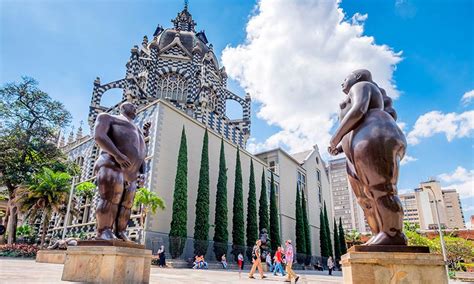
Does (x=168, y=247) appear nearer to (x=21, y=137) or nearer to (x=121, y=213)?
(x=21, y=137)

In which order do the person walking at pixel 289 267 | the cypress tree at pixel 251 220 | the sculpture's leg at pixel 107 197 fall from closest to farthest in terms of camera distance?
the sculpture's leg at pixel 107 197 < the person walking at pixel 289 267 < the cypress tree at pixel 251 220

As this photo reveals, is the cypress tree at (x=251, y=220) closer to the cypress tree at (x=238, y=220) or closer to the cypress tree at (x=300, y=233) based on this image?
the cypress tree at (x=238, y=220)

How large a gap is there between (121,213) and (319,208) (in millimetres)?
38196

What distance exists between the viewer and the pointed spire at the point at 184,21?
42.3 m

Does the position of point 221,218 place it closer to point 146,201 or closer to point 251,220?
point 251,220

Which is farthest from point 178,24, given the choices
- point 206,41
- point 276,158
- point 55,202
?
point 55,202

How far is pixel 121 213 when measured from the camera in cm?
423

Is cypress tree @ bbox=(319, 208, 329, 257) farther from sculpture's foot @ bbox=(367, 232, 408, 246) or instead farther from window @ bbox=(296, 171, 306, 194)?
sculpture's foot @ bbox=(367, 232, 408, 246)

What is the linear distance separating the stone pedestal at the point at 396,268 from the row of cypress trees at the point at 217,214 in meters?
17.0

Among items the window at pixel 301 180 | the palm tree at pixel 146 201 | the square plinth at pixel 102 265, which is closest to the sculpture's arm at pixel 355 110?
the square plinth at pixel 102 265

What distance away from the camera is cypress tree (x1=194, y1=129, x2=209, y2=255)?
19.6 metres

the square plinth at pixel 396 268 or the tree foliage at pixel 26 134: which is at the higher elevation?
the tree foliage at pixel 26 134

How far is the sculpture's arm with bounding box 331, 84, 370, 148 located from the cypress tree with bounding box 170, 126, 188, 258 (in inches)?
664

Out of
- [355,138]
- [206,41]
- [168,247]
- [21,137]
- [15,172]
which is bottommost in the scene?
[168,247]
